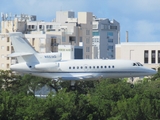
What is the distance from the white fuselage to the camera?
461 feet

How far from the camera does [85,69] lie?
14325 centimetres

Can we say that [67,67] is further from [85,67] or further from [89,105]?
[89,105]

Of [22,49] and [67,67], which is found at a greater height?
[22,49]

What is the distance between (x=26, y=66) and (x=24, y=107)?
29.8m

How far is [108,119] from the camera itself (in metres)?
113

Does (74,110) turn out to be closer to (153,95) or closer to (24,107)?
(24,107)

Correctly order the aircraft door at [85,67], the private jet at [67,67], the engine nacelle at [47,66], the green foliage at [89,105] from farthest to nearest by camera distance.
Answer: the aircraft door at [85,67] → the engine nacelle at [47,66] → the private jet at [67,67] → the green foliage at [89,105]

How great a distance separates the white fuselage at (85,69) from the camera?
461 ft

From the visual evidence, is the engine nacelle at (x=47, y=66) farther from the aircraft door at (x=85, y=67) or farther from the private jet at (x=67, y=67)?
the aircraft door at (x=85, y=67)

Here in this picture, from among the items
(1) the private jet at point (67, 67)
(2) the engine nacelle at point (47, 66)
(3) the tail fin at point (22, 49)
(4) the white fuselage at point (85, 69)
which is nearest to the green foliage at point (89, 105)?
(4) the white fuselage at point (85, 69)

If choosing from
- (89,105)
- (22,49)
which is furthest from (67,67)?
(89,105)

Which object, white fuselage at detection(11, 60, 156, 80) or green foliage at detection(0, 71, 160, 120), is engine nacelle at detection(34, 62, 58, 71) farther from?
green foliage at detection(0, 71, 160, 120)

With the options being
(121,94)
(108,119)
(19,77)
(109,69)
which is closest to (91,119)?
(108,119)

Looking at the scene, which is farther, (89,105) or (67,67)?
(67,67)
